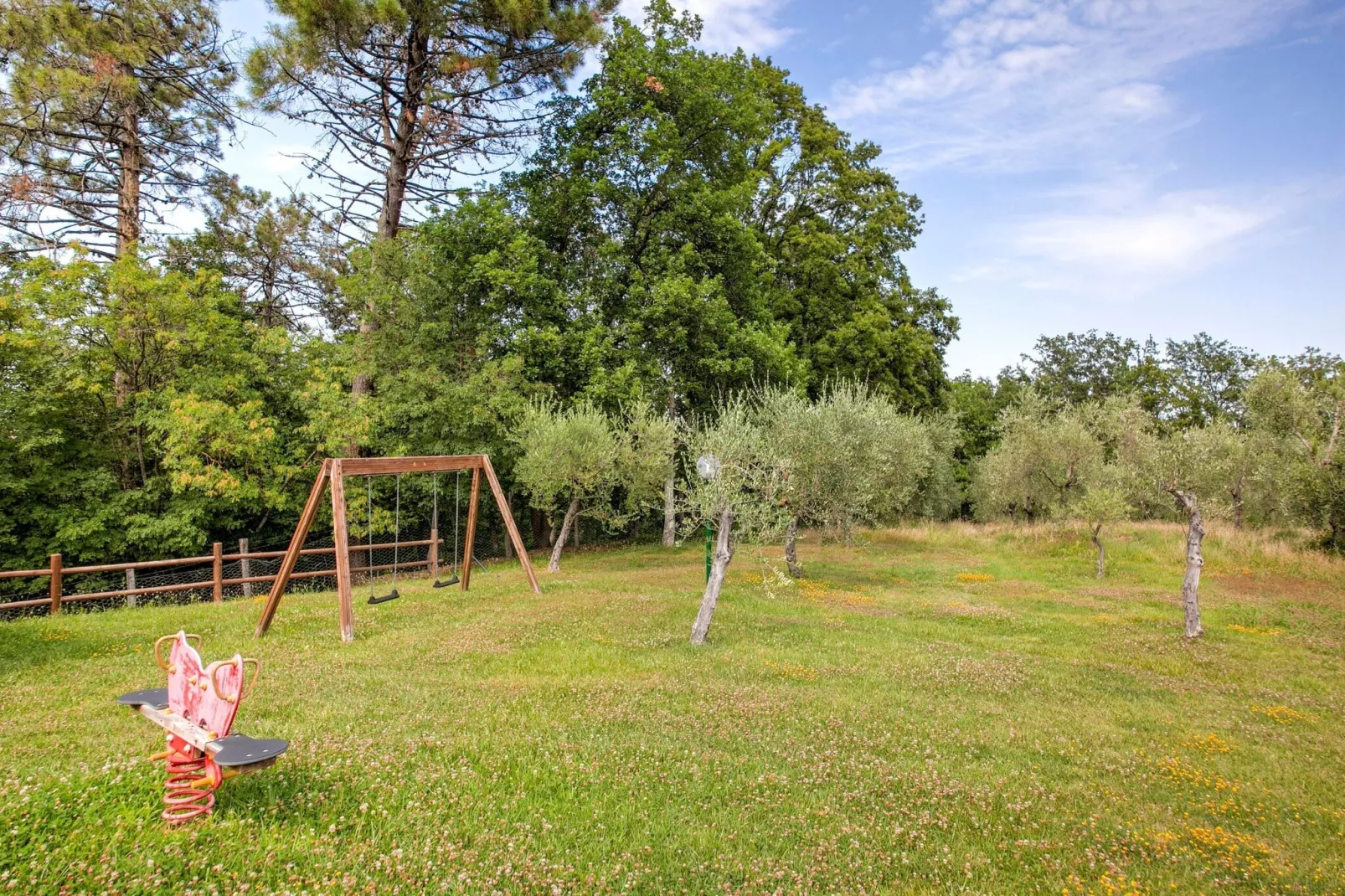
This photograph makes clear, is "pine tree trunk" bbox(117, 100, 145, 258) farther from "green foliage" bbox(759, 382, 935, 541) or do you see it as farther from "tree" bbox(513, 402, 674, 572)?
"green foliage" bbox(759, 382, 935, 541)

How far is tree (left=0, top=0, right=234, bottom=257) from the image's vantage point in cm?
2209

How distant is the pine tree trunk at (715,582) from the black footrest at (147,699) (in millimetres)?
8502

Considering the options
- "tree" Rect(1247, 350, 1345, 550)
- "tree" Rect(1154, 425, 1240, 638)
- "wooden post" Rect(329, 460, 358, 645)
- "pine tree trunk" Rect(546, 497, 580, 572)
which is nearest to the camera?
"wooden post" Rect(329, 460, 358, 645)

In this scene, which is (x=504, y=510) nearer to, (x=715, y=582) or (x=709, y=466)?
(x=709, y=466)

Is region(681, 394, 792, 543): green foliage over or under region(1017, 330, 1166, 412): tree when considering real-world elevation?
under

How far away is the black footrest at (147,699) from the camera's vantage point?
613 centimetres

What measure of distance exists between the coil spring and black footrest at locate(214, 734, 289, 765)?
296 millimetres

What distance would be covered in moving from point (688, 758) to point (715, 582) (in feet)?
19.4

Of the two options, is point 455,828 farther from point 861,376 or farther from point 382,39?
point 861,376

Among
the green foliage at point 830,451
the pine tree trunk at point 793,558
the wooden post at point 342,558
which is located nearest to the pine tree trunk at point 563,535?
the green foliage at point 830,451

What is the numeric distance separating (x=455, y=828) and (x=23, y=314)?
24.0 metres

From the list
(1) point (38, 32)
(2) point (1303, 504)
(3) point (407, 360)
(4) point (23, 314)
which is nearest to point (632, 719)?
(3) point (407, 360)

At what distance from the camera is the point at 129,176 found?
25.0 metres

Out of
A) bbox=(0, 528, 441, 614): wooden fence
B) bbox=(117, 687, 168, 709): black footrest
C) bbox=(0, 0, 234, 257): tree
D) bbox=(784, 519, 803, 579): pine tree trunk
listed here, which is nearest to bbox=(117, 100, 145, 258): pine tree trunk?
bbox=(0, 0, 234, 257): tree
